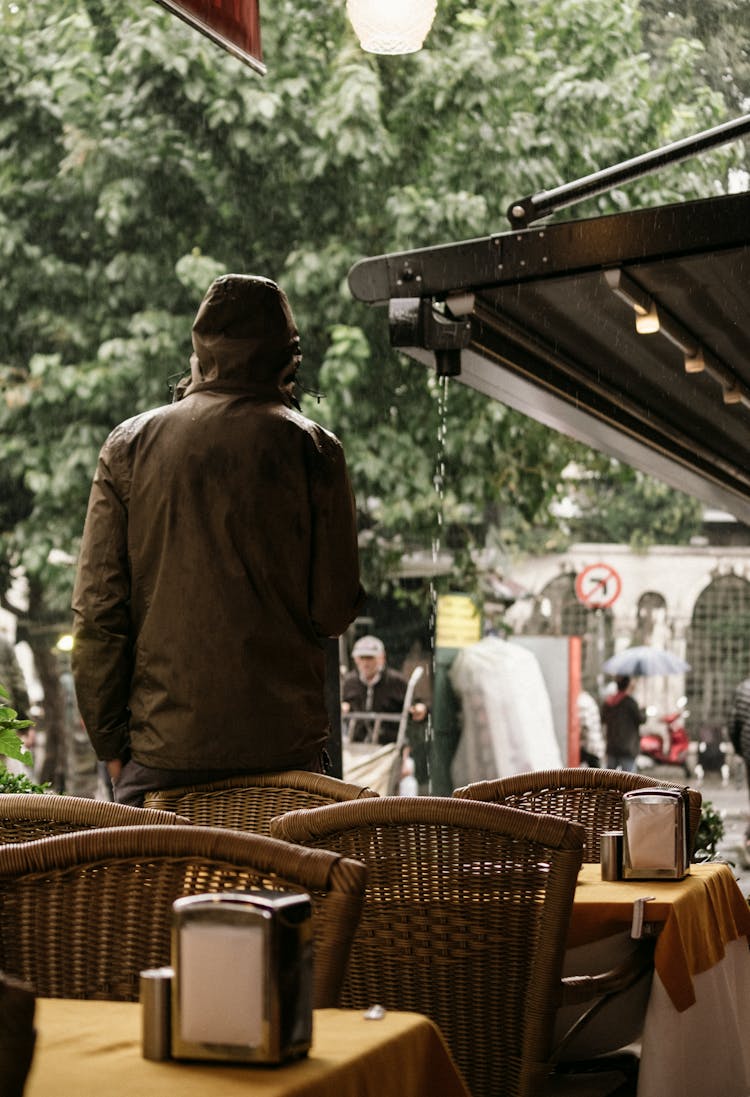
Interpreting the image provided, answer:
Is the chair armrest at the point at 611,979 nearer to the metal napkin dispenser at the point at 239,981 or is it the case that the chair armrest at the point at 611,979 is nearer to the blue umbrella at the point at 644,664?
the metal napkin dispenser at the point at 239,981

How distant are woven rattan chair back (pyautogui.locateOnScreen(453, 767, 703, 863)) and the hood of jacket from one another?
125cm

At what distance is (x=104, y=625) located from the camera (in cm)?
370

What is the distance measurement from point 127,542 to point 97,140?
1006 centimetres

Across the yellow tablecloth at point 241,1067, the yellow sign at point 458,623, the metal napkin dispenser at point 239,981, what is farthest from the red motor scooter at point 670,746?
the metal napkin dispenser at point 239,981

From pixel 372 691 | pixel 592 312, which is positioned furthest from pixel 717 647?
pixel 592 312

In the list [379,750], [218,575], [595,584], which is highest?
[595,584]

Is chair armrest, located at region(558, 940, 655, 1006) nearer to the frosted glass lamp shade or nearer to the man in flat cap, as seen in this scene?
the frosted glass lamp shade

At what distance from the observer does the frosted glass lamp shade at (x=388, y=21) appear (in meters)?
7.93

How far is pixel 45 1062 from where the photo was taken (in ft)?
5.92

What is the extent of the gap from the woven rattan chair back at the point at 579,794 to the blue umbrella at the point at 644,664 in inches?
601

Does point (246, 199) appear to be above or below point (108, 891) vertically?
above

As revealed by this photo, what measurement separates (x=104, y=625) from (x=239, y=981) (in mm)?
2004

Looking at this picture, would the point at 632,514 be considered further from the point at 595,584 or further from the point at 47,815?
the point at 47,815

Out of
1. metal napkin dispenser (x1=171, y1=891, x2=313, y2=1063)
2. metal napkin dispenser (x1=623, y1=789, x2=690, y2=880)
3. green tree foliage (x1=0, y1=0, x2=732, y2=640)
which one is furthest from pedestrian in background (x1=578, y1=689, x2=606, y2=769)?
metal napkin dispenser (x1=171, y1=891, x2=313, y2=1063)
